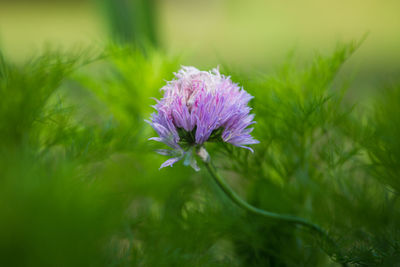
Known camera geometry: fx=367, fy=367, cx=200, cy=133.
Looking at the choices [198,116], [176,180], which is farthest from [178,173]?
[198,116]

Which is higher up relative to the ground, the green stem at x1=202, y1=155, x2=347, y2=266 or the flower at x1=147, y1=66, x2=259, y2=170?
the flower at x1=147, y1=66, x2=259, y2=170

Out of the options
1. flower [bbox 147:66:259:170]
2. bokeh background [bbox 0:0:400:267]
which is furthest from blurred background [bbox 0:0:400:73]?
flower [bbox 147:66:259:170]

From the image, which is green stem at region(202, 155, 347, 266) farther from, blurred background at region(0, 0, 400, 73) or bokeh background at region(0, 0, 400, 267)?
blurred background at region(0, 0, 400, 73)

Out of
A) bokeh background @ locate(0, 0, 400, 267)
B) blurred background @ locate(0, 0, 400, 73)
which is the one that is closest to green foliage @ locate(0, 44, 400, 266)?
bokeh background @ locate(0, 0, 400, 267)

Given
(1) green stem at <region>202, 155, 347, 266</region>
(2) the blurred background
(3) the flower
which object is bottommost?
(2) the blurred background

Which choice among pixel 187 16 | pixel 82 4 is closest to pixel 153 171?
pixel 187 16

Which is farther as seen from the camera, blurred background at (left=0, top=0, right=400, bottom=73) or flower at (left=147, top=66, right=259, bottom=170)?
blurred background at (left=0, top=0, right=400, bottom=73)

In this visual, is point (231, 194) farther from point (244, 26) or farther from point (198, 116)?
point (244, 26)
